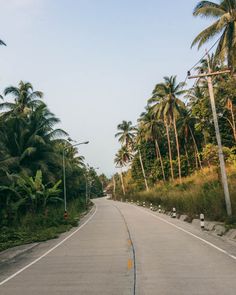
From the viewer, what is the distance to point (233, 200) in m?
22.3

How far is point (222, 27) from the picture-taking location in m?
25.8

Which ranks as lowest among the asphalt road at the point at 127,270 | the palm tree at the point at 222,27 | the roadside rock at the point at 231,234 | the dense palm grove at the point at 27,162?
the asphalt road at the point at 127,270

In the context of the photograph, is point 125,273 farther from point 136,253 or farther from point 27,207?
point 27,207

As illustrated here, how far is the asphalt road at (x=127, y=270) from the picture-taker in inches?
301

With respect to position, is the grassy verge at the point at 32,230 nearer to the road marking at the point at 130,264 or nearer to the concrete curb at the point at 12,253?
the concrete curb at the point at 12,253

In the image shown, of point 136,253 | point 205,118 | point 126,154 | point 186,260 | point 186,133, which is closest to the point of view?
point 186,260

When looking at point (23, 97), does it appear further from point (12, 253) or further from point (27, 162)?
point (12, 253)

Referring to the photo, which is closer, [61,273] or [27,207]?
[61,273]

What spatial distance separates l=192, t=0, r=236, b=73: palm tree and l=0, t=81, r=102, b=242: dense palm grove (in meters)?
16.5

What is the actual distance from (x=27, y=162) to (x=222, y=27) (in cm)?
2067

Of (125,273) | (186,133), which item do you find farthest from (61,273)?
(186,133)

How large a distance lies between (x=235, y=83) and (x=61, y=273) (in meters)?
25.9

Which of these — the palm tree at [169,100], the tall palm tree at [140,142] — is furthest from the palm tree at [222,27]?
the tall palm tree at [140,142]

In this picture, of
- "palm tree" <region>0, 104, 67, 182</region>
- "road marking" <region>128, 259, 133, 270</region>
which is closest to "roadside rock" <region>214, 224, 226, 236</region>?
"road marking" <region>128, 259, 133, 270</region>
